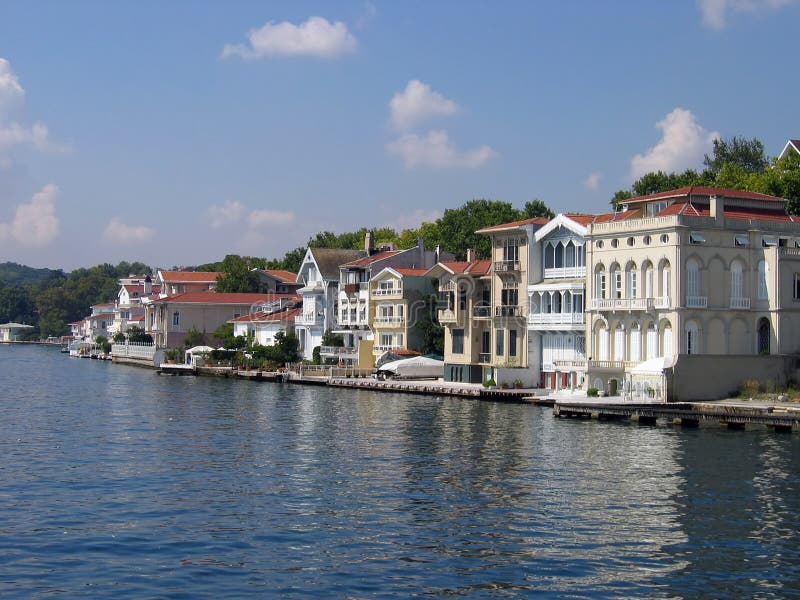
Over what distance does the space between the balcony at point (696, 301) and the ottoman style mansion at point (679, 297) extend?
54 millimetres

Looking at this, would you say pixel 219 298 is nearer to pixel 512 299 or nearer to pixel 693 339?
pixel 512 299

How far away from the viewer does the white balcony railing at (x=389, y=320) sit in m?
88.8

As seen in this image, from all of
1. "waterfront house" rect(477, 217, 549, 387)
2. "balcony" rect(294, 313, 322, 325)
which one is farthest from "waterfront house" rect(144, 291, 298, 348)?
"waterfront house" rect(477, 217, 549, 387)

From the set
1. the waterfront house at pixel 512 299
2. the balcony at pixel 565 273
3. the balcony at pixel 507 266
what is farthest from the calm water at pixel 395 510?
the balcony at pixel 507 266

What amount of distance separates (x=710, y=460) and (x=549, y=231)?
33.0 metres

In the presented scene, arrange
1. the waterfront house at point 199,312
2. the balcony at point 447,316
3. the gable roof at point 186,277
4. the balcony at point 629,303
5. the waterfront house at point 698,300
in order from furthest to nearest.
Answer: the gable roof at point 186,277 < the waterfront house at point 199,312 < the balcony at point 447,316 < the balcony at point 629,303 < the waterfront house at point 698,300

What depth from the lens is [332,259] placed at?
104500 mm

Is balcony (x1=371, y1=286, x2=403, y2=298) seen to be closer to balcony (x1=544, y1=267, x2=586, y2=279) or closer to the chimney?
balcony (x1=544, y1=267, x2=586, y2=279)

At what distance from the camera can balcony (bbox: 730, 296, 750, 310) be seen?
60.7m

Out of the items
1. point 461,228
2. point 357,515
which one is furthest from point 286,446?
point 461,228

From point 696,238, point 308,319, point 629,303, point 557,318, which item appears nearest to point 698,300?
point 696,238

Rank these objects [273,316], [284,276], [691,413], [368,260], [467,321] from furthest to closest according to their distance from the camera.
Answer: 1. [284,276]
2. [273,316]
3. [368,260]
4. [467,321]
5. [691,413]

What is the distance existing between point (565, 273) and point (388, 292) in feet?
72.9

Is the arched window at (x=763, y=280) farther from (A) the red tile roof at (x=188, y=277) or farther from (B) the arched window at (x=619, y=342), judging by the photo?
(A) the red tile roof at (x=188, y=277)
